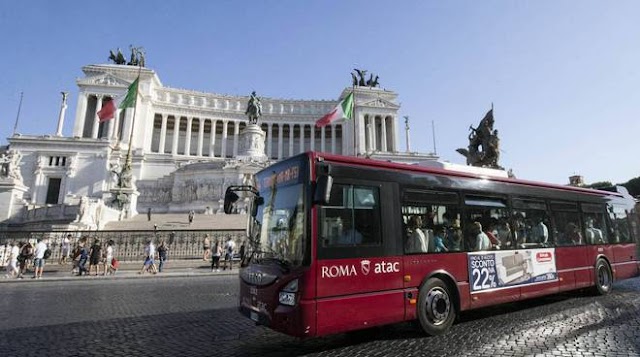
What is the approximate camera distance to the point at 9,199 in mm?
27578

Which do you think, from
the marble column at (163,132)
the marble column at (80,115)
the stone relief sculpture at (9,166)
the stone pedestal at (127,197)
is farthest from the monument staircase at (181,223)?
the marble column at (80,115)

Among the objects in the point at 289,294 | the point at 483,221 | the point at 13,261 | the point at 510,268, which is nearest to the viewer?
the point at 289,294

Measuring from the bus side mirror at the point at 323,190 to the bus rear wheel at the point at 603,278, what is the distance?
8274 millimetres

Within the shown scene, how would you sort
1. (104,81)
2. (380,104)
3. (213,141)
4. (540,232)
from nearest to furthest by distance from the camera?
(540,232) < (104,81) < (213,141) < (380,104)

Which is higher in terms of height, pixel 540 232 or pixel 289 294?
pixel 540 232

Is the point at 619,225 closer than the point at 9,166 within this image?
Yes

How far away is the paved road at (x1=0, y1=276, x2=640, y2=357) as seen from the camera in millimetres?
4996

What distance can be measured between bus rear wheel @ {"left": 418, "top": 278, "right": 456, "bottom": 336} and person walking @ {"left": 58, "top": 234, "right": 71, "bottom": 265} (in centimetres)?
2139

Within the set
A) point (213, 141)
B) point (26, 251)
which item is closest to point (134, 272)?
point (26, 251)

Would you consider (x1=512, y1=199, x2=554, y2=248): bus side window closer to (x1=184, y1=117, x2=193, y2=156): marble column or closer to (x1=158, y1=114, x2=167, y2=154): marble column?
(x1=184, y1=117, x2=193, y2=156): marble column

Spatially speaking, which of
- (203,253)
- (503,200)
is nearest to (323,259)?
(503,200)

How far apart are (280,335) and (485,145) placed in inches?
842

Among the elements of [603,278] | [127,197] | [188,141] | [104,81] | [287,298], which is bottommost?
[603,278]

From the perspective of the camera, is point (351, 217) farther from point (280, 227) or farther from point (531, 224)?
point (531, 224)
